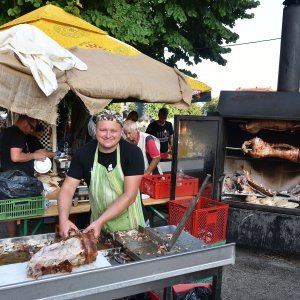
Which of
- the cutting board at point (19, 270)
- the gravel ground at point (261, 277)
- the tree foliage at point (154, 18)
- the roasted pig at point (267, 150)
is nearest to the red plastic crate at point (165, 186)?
the roasted pig at point (267, 150)

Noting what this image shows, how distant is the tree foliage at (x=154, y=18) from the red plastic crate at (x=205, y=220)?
4.21 metres

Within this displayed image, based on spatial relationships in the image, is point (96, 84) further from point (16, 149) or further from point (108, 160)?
point (108, 160)

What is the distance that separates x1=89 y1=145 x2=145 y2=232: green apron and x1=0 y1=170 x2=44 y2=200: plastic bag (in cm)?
87

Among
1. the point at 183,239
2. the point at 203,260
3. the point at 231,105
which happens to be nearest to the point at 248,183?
the point at 231,105

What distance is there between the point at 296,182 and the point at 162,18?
15.1 feet

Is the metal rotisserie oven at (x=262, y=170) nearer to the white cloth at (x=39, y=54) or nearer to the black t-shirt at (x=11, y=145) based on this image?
the white cloth at (x=39, y=54)

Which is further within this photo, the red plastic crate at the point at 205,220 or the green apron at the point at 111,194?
the red plastic crate at the point at 205,220

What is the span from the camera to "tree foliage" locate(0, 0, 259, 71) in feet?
23.0

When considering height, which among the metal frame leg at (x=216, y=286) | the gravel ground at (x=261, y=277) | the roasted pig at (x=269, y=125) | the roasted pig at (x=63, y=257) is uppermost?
the roasted pig at (x=269, y=125)

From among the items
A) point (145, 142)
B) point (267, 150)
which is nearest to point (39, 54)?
point (145, 142)

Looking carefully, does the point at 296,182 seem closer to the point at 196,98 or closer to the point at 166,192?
the point at 166,192

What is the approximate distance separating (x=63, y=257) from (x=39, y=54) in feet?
7.67

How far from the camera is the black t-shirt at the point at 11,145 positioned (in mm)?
3906

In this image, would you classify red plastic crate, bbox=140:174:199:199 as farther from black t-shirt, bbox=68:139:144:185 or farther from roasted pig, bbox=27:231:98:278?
roasted pig, bbox=27:231:98:278
